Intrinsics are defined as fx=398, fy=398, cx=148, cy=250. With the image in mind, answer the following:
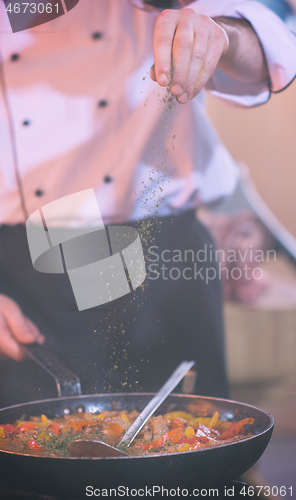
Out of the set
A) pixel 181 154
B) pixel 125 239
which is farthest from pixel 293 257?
pixel 125 239

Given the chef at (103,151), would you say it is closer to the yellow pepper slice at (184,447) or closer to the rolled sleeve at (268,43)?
the rolled sleeve at (268,43)

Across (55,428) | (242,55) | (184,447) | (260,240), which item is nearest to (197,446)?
(184,447)

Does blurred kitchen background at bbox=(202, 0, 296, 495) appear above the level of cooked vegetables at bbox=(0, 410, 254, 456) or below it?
below

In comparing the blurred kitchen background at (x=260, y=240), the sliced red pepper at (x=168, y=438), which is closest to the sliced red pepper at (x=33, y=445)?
the sliced red pepper at (x=168, y=438)

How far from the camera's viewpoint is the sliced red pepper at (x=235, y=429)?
0.43m

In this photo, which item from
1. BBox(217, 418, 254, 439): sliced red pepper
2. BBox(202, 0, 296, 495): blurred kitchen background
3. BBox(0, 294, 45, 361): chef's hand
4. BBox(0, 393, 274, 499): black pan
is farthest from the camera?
BBox(202, 0, 296, 495): blurred kitchen background

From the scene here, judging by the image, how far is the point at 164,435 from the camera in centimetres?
42

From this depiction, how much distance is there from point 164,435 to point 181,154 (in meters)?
0.40

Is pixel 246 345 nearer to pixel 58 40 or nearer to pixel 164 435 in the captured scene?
pixel 164 435

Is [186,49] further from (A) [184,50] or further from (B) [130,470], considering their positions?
(B) [130,470]

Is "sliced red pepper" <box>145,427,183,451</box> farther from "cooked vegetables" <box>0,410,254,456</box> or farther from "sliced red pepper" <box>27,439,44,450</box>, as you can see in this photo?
"sliced red pepper" <box>27,439,44,450</box>

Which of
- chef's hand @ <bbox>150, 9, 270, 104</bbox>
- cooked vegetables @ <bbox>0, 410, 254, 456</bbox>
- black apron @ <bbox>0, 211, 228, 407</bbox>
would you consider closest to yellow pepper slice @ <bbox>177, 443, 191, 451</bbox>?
cooked vegetables @ <bbox>0, 410, 254, 456</bbox>

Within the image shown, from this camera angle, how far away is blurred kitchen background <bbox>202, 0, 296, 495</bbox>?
4.66 ft

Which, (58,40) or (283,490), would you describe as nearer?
(283,490)
